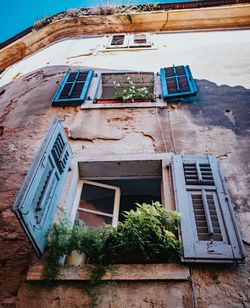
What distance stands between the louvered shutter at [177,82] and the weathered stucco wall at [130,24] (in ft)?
10.1

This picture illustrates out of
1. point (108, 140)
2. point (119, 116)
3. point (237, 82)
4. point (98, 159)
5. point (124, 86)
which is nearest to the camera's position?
point (98, 159)

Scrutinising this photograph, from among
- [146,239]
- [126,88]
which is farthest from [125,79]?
[146,239]

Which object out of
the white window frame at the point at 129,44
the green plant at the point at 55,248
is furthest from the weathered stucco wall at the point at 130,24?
the green plant at the point at 55,248

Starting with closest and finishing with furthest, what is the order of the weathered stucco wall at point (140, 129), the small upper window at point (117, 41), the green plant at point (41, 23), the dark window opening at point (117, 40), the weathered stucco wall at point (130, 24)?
the weathered stucco wall at point (140, 129) < the small upper window at point (117, 41) < the dark window opening at point (117, 40) < the weathered stucco wall at point (130, 24) < the green plant at point (41, 23)

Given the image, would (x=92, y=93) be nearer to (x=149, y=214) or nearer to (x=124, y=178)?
(x=124, y=178)

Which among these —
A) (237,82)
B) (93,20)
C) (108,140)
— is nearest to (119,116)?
(108,140)

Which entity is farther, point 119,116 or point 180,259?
point 119,116

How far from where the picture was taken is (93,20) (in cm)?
775

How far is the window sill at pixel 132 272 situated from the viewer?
2.41m

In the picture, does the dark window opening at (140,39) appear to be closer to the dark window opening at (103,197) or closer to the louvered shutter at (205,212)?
the dark window opening at (103,197)

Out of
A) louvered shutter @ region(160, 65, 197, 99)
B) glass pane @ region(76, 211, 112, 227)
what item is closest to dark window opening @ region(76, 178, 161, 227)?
glass pane @ region(76, 211, 112, 227)

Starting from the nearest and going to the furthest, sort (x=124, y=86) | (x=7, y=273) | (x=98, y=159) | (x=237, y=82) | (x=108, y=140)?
(x=7, y=273), (x=98, y=159), (x=108, y=140), (x=237, y=82), (x=124, y=86)

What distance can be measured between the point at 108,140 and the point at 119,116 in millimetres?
683

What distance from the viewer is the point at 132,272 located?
2.44 m
